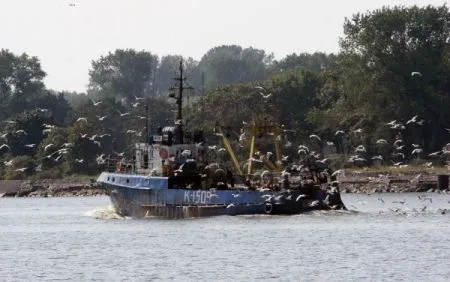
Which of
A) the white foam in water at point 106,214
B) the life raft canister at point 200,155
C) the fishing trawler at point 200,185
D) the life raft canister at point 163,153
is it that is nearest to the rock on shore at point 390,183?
the white foam in water at point 106,214

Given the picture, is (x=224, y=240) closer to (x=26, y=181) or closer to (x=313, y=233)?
(x=313, y=233)

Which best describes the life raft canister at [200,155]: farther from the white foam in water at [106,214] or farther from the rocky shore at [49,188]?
the rocky shore at [49,188]

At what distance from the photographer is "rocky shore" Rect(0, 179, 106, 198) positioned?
14301cm

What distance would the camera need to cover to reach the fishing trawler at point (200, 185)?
79.3 metres

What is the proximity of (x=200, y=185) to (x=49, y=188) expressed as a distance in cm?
6711

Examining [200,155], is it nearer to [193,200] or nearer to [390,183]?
[193,200]

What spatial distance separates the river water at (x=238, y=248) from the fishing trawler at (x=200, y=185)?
755 millimetres

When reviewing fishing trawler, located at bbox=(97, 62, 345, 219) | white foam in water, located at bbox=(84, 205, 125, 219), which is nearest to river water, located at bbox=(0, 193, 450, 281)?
white foam in water, located at bbox=(84, 205, 125, 219)

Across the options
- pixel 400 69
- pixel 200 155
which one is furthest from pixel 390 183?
pixel 200 155

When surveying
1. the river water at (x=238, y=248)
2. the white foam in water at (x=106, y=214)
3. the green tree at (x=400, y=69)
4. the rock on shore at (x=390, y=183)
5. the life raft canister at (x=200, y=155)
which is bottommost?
the river water at (x=238, y=248)

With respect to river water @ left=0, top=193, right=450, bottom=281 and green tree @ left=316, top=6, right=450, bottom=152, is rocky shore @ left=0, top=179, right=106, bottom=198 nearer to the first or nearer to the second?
green tree @ left=316, top=6, right=450, bottom=152

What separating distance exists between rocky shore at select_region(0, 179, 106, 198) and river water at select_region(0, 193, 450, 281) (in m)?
51.8

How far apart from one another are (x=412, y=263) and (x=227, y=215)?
79.9ft

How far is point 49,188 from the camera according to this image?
148 metres
